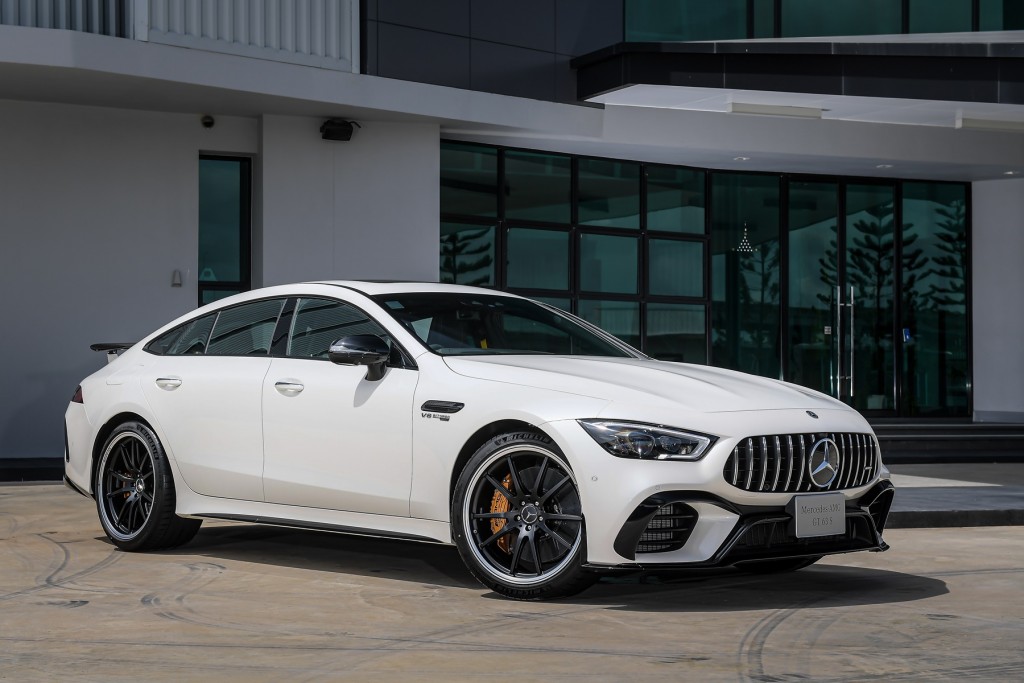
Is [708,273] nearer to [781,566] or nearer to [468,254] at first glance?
[468,254]

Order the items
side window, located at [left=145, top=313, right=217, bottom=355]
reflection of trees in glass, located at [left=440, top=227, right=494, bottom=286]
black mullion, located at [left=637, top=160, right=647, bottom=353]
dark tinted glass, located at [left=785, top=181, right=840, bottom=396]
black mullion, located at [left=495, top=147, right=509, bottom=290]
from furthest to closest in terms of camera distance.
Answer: dark tinted glass, located at [left=785, top=181, right=840, bottom=396] < black mullion, located at [left=637, top=160, right=647, bottom=353] < black mullion, located at [left=495, top=147, right=509, bottom=290] < reflection of trees in glass, located at [left=440, top=227, right=494, bottom=286] < side window, located at [left=145, top=313, right=217, bottom=355]

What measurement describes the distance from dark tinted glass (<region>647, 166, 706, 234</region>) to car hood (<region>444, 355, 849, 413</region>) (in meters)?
12.0

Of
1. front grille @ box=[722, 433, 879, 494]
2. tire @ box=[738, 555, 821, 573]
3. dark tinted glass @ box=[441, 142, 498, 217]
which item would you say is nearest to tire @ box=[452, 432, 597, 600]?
front grille @ box=[722, 433, 879, 494]

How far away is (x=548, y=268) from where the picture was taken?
1822 cm

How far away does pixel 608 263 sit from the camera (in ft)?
61.6

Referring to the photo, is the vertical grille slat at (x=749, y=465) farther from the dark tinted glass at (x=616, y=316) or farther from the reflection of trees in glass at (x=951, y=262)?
the reflection of trees in glass at (x=951, y=262)

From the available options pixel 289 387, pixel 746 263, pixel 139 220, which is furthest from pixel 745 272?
pixel 289 387

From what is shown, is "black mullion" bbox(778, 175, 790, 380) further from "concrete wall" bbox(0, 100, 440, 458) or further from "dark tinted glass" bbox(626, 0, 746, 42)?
"concrete wall" bbox(0, 100, 440, 458)

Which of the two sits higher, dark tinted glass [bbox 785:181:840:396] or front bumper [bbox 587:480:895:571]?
dark tinted glass [bbox 785:181:840:396]

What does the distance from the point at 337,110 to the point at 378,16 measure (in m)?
1.17

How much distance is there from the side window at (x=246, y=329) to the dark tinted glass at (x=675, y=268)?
11.4 meters

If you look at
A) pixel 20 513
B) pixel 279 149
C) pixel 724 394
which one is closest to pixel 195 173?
pixel 279 149

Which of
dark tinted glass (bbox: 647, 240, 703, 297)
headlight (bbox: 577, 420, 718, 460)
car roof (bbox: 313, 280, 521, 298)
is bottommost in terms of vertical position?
headlight (bbox: 577, 420, 718, 460)

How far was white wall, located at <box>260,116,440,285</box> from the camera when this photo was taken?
51.3 feet
